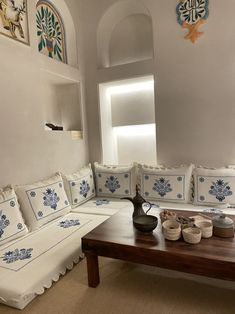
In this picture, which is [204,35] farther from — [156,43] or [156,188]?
[156,188]

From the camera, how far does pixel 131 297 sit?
1.52 m

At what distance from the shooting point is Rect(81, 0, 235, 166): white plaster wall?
8.25ft

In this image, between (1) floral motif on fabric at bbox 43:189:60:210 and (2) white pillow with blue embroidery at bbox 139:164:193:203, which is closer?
(1) floral motif on fabric at bbox 43:189:60:210

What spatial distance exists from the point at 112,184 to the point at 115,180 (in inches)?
2.7

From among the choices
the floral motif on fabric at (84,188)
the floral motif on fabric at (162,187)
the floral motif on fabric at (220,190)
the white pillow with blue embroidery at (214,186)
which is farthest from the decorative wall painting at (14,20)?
the floral motif on fabric at (220,190)

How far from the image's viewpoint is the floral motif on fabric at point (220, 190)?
2.38 meters

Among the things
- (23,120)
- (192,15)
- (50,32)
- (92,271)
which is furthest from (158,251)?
(50,32)

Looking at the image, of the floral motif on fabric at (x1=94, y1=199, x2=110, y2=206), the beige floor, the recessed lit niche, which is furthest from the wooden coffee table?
the recessed lit niche

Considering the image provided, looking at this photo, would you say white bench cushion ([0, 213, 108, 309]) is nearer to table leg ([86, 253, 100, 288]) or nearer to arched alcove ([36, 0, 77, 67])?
table leg ([86, 253, 100, 288])

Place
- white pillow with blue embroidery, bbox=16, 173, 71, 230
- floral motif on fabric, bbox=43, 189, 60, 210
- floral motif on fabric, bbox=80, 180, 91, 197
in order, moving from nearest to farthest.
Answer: white pillow with blue embroidery, bbox=16, 173, 71, 230 < floral motif on fabric, bbox=43, 189, 60, 210 < floral motif on fabric, bbox=80, 180, 91, 197

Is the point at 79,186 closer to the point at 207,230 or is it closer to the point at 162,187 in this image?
the point at 162,187

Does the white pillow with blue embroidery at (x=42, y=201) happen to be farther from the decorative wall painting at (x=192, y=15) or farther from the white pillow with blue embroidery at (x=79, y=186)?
the decorative wall painting at (x=192, y=15)

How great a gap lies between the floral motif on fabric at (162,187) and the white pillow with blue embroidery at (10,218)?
1418 mm

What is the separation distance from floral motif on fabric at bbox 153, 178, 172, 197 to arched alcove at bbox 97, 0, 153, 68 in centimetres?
162
